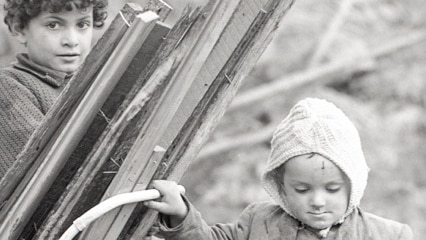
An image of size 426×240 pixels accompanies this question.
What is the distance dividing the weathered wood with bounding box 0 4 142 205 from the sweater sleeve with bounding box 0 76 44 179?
2.27 ft

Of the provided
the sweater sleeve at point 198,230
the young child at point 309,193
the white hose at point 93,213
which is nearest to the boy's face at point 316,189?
the young child at point 309,193

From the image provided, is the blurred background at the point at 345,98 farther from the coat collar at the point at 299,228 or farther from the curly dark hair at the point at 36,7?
the coat collar at the point at 299,228

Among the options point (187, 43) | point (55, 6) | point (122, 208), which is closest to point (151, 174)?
point (122, 208)

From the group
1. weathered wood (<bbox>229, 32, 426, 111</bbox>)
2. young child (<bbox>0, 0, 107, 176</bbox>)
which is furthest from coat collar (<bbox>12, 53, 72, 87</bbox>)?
weathered wood (<bbox>229, 32, 426, 111</bbox>)

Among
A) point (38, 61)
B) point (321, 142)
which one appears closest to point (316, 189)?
point (321, 142)

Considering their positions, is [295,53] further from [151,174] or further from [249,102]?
[151,174]

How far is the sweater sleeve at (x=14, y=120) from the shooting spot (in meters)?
3.34

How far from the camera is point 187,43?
8.41 ft

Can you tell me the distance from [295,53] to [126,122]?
16.0 ft

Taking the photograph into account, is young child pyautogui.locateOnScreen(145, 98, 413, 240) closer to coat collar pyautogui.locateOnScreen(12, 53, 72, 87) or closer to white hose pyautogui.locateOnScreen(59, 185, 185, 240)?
white hose pyautogui.locateOnScreen(59, 185, 185, 240)

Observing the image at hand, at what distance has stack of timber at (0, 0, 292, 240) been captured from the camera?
8.40 feet

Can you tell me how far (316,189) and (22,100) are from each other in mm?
1163

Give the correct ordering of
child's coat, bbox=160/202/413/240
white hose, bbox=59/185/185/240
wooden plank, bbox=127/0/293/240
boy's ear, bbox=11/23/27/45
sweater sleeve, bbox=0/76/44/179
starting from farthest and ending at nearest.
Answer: boy's ear, bbox=11/23/27/45
sweater sleeve, bbox=0/76/44/179
child's coat, bbox=160/202/413/240
wooden plank, bbox=127/0/293/240
white hose, bbox=59/185/185/240

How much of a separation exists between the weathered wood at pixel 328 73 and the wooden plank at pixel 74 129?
4595mm
